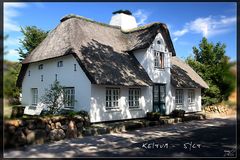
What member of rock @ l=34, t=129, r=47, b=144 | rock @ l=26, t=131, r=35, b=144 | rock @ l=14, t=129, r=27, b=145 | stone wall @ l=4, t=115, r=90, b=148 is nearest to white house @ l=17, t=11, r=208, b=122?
stone wall @ l=4, t=115, r=90, b=148

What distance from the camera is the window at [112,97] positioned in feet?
55.7

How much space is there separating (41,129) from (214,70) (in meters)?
8.90

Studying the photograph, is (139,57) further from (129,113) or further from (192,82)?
(192,82)

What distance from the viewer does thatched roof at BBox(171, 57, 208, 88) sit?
72.1 feet

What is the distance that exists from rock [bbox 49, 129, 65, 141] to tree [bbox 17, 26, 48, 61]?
70.8 ft

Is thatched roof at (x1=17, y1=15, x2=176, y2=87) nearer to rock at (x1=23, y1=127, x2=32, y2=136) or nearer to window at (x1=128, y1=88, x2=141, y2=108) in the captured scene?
window at (x1=128, y1=88, x2=141, y2=108)

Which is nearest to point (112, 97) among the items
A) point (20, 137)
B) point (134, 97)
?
point (134, 97)

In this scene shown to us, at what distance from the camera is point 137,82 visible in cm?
1752

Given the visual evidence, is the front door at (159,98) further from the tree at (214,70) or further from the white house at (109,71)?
the tree at (214,70)

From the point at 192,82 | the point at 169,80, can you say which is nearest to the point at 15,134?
the point at 169,80

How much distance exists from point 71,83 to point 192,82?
11646 millimetres

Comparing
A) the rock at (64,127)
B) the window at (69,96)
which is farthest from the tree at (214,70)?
the window at (69,96)

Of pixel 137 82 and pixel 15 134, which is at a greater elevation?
pixel 137 82

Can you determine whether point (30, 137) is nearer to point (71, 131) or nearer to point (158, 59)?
point (71, 131)
